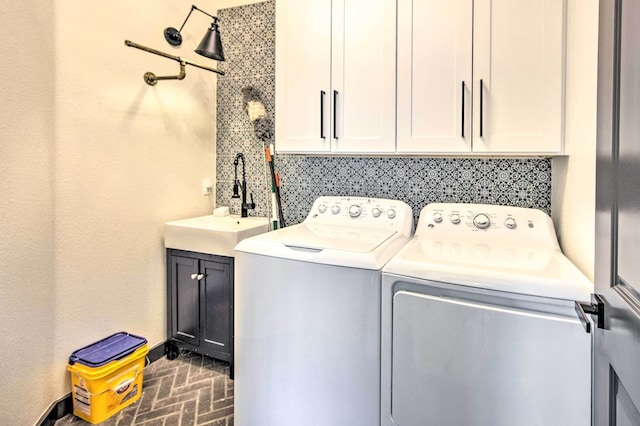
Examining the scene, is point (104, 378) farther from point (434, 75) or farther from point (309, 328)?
point (434, 75)

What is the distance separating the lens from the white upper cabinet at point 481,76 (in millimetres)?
1544

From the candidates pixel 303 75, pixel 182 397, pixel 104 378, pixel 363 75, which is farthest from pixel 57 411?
pixel 363 75

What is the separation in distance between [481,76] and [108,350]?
2.31 meters

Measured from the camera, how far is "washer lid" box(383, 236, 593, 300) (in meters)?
1.12

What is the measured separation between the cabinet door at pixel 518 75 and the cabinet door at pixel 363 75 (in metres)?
0.41

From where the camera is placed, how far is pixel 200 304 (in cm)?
230

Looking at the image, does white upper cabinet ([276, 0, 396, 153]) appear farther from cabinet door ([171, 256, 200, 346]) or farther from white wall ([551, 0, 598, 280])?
cabinet door ([171, 256, 200, 346])

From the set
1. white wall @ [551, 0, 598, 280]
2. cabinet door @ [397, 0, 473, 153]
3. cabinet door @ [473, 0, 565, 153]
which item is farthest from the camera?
cabinet door @ [397, 0, 473, 153]

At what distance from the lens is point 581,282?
1105mm

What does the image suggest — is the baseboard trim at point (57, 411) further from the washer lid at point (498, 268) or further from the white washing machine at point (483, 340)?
the washer lid at point (498, 268)

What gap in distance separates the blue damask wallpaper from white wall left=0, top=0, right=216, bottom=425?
28 centimetres

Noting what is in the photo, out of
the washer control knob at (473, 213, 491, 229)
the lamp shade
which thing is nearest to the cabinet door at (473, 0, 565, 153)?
the washer control knob at (473, 213, 491, 229)

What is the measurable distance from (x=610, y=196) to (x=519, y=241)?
1031mm

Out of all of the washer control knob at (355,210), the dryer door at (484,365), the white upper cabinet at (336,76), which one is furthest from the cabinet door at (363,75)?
the dryer door at (484,365)
